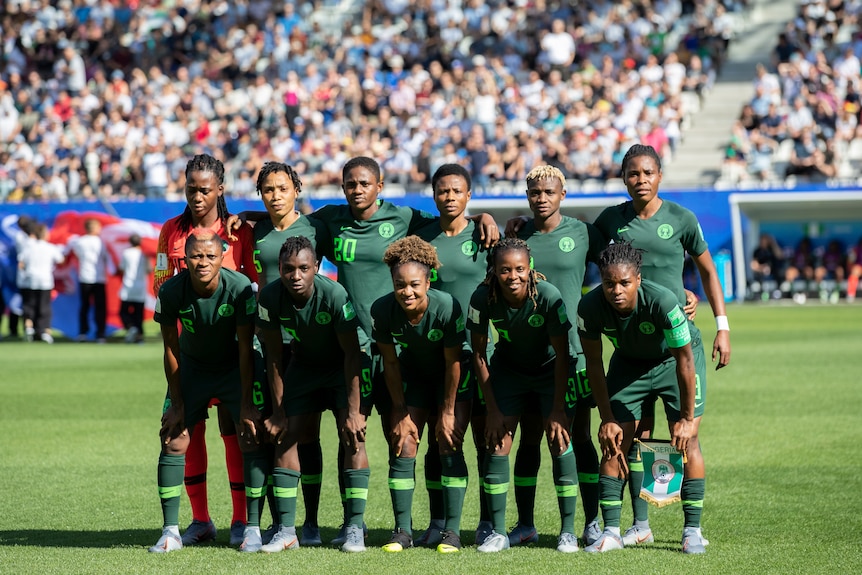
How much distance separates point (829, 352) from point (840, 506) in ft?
32.2

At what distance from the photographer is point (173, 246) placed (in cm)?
750

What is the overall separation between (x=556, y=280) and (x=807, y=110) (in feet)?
74.2

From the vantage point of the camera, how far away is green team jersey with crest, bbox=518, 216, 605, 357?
23.3 ft

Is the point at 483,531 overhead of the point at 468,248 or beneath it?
beneath

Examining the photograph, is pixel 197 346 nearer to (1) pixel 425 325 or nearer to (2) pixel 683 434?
(1) pixel 425 325

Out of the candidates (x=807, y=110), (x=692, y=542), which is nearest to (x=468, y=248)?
(x=692, y=542)

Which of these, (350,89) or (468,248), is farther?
(350,89)

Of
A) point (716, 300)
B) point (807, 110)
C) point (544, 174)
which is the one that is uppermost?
point (807, 110)

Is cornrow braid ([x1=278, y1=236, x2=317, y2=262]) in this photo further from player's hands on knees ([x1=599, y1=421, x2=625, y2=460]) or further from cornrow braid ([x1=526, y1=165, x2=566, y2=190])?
player's hands on knees ([x1=599, y1=421, x2=625, y2=460])

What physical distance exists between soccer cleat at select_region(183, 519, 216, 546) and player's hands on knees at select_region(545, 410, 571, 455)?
218 cm

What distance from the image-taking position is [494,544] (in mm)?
6805

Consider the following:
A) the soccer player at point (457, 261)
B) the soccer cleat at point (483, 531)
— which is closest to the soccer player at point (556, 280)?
the soccer cleat at point (483, 531)

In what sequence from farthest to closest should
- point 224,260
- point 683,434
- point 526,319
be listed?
1. point 224,260
2. point 526,319
3. point 683,434

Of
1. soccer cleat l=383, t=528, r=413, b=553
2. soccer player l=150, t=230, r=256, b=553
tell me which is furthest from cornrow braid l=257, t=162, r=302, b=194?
soccer cleat l=383, t=528, r=413, b=553
